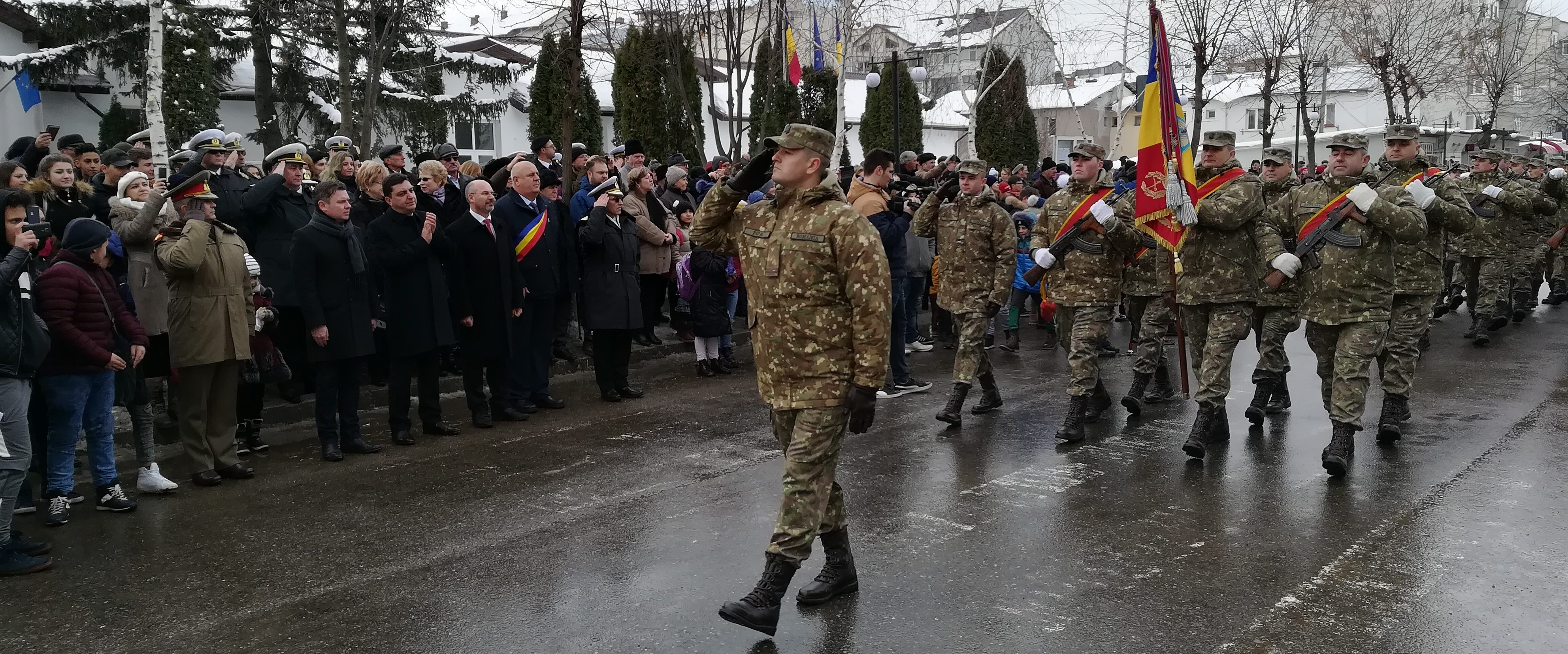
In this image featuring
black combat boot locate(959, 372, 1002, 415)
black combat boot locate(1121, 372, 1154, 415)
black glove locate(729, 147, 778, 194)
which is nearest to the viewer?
black glove locate(729, 147, 778, 194)

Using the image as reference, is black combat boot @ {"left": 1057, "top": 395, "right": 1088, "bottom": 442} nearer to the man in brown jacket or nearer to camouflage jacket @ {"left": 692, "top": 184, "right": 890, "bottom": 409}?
camouflage jacket @ {"left": 692, "top": 184, "right": 890, "bottom": 409}

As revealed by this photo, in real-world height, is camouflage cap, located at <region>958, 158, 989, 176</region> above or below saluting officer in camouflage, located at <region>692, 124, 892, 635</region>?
above

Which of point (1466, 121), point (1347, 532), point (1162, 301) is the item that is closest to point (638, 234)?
point (1162, 301)

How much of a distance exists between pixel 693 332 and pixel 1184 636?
7.53 metres

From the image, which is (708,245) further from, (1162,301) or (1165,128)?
(1162,301)

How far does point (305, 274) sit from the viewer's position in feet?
26.2

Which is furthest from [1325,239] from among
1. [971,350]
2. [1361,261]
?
[971,350]

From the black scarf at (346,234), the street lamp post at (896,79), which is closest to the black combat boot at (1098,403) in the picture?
the black scarf at (346,234)

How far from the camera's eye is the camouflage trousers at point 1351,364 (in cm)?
761

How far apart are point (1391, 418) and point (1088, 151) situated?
2874 millimetres

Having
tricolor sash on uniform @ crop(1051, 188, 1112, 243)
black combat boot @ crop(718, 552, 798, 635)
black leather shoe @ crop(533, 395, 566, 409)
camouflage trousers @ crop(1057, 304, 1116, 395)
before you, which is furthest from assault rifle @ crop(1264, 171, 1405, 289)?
black leather shoe @ crop(533, 395, 566, 409)

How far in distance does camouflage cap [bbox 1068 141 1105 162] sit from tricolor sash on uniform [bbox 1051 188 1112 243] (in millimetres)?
239

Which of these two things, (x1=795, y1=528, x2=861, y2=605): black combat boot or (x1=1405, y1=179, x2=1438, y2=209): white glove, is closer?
(x1=795, y1=528, x2=861, y2=605): black combat boot

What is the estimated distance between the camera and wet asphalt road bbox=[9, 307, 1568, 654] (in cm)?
475
